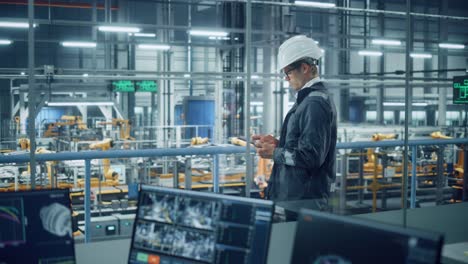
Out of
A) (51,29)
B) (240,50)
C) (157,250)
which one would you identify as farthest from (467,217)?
(51,29)

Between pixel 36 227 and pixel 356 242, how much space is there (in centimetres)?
91

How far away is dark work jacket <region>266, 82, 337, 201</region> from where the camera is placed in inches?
80.5

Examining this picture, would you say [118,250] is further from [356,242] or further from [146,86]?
[146,86]

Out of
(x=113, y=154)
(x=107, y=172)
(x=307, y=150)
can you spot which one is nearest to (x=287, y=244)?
(x=307, y=150)

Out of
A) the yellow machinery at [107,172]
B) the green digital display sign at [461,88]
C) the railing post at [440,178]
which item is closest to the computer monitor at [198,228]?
the railing post at [440,178]

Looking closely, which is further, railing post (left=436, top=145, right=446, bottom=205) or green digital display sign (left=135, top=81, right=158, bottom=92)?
green digital display sign (left=135, top=81, right=158, bottom=92)

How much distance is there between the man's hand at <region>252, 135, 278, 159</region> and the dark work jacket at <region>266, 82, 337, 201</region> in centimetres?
4

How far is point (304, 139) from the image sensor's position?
2.05 metres

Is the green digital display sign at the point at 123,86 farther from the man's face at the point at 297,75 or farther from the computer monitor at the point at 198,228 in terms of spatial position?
the computer monitor at the point at 198,228

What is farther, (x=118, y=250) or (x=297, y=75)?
(x=297, y=75)

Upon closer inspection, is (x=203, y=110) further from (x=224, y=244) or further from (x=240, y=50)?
(x=224, y=244)

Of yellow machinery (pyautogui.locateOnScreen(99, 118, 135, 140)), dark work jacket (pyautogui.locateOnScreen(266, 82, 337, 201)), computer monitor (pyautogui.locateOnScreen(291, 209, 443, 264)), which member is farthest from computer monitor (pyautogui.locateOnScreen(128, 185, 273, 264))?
yellow machinery (pyautogui.locateOnScreen(99, 118, 135, 140))

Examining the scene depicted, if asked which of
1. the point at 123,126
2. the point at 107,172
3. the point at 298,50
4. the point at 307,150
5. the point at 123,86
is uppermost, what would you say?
the point at 123,86

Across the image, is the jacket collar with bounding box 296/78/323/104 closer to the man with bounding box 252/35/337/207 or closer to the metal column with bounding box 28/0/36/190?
the man with bounding box 252/35/337/207
